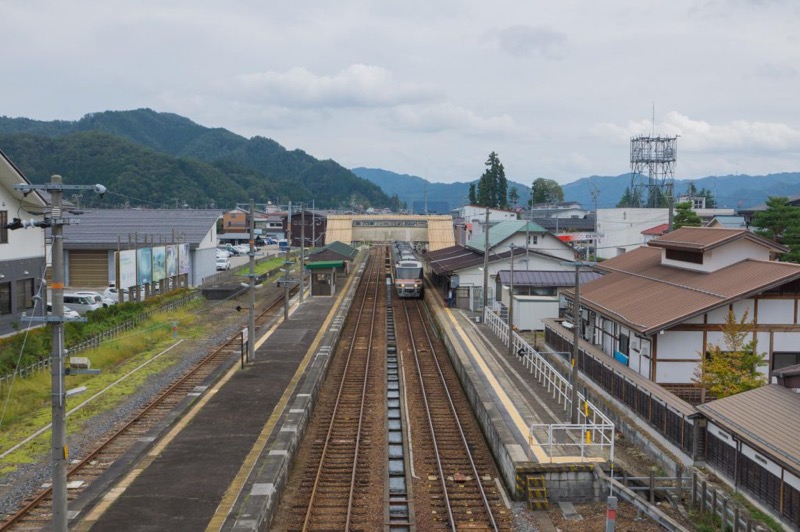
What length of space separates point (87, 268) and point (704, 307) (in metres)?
38.1

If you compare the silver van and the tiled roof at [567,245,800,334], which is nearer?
the tiled roof at [567,245,800,334]

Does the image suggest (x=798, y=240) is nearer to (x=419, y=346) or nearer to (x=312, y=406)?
(x=419, y=346)

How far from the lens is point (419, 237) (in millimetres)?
56844

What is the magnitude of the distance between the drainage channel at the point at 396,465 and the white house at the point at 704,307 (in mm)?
6849

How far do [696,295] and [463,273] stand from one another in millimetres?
20347

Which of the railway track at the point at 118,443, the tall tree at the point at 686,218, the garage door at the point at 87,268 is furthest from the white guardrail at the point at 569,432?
the garage door at the point at 87,268

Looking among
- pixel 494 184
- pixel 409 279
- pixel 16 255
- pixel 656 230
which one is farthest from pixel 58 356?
pixel 494 184

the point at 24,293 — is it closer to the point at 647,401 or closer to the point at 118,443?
the point at 118,443

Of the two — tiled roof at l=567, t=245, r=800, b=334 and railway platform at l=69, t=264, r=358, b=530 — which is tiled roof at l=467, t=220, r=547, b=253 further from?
railway platform at l=69, t=264, r=358, b=530

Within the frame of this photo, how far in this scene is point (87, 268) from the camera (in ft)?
143

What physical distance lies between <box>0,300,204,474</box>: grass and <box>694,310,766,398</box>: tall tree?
49.5ft

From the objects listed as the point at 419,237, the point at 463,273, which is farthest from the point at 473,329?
the point at 419,237

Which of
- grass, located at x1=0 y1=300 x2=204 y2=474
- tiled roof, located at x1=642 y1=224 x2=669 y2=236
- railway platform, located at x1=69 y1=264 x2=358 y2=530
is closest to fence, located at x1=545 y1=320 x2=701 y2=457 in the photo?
railway platform, located at x1=69 y1=264 x2=358 y2=530

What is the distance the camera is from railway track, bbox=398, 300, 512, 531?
12.8 m
